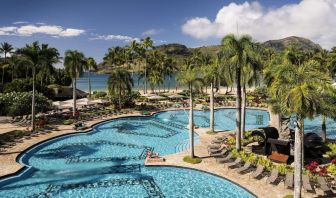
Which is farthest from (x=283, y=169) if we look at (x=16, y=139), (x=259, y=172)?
(x=16, y=139)

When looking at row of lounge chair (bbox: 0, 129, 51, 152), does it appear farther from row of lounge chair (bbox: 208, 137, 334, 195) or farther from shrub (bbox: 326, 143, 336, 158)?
shrub (bbox: 326, 143, 336, 158)

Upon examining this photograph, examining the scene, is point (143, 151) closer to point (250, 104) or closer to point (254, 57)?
point (254, 57)

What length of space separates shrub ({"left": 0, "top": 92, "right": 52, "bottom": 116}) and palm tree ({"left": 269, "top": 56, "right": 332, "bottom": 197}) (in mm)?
33571

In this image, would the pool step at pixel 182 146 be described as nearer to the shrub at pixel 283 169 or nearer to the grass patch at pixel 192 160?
the grass patch at pixel 192 160

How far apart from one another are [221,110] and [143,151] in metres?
28.0

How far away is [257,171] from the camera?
64.0ft

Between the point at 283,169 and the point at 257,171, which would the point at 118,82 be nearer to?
the point at 257,171

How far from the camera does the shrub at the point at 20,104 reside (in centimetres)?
3753

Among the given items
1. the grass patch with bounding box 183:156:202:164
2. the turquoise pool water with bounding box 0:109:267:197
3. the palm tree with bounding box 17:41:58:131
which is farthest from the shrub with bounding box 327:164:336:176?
the palm tree with bounding box 17:41:58:131

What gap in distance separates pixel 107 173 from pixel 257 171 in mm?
10977

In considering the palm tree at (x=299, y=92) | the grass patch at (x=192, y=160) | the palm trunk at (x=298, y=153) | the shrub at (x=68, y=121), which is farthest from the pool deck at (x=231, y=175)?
the shrub at (x=68, y=121)

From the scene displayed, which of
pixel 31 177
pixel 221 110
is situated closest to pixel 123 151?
pixel 31 177

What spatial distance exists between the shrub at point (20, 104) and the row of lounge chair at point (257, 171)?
25.8m

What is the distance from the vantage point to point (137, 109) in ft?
166
